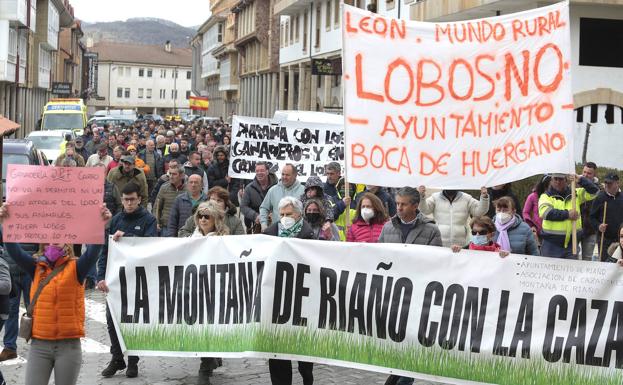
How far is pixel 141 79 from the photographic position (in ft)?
566

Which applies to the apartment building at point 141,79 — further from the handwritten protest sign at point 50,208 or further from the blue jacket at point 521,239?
the handwritten protest sign at point 50,208

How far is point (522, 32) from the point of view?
7.74 meters

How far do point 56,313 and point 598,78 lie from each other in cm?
2231

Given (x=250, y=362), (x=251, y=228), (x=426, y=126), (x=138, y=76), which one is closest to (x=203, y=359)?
(x=250, y=362)

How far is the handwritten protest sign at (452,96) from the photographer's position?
25.0ft

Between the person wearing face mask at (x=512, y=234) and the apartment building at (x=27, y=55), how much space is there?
46.2 m

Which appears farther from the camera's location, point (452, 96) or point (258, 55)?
point (258, 55)

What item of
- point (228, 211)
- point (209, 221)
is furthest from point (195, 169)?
point (209, 221)

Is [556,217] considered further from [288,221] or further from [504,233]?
[288,221]

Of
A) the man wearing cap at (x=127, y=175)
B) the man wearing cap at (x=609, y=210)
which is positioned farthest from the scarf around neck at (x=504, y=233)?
the man wearing cap at (x=127, y=175)

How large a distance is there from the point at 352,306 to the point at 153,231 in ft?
7.87

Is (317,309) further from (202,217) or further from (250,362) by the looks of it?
(250,362)

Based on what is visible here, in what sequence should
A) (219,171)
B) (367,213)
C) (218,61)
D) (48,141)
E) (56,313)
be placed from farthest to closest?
(218,61) < (48,141) < (219,171) < (367,213) < (56,313)

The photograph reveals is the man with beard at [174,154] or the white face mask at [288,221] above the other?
the man with beard at [174,154]
